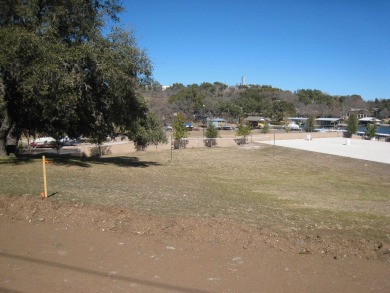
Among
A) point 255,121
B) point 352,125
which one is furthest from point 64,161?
point 255,121

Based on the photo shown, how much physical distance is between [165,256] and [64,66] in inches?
388

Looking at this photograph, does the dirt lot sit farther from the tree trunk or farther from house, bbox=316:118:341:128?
house, bbox=316:118:341:128

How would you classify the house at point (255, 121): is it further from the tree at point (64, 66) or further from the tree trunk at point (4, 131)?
the tree trunk at point (4, 131)

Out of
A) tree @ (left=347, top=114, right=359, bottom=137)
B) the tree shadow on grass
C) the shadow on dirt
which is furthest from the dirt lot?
tree @ (left=347, top=114, right=359, bottom=137)

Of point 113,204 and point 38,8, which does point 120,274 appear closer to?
point 113,204

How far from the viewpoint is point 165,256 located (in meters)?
5.52

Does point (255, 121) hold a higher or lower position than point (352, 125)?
higher

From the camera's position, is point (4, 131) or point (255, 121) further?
point (255, 121)

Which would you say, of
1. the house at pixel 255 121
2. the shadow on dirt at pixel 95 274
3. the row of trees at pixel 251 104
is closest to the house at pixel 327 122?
the row of trees at pixel 251 104

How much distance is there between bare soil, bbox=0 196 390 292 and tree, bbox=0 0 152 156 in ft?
21.8

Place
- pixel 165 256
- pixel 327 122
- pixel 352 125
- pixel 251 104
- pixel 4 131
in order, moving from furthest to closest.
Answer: pixel 327 122 < pixel 251 104 < pixel 352 125 < pixel 4 131 < pixel 165 256

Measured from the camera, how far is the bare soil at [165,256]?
471cm

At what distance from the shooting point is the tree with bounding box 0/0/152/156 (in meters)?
12.4

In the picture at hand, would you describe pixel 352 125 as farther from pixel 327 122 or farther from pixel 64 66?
A: pixel 64 66
